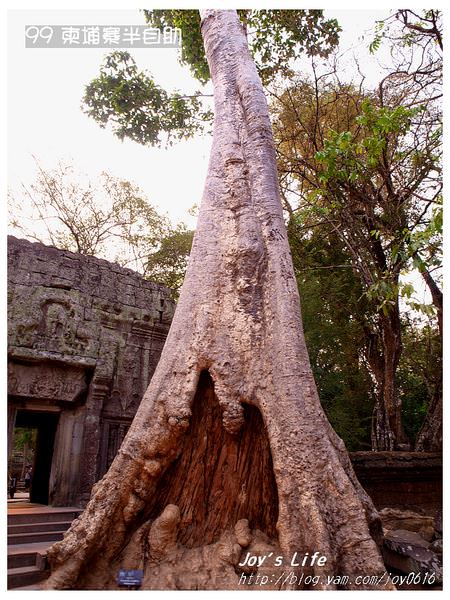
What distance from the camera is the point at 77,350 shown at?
16.3 feet

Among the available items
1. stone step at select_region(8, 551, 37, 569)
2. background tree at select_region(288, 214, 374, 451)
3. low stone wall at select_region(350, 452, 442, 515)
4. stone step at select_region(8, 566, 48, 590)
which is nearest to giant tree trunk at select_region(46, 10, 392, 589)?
stone step at select_region(8, 566, 48, 590)

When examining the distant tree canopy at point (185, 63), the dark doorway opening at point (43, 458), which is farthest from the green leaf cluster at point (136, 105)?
the dark doorway opening at point (43, 458)

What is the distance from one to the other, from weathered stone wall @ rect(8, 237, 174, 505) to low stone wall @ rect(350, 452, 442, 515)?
264 cm

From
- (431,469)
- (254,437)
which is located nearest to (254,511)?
(254,437)

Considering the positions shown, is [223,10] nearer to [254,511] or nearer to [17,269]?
[17,269]

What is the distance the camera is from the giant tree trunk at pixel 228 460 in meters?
2.14

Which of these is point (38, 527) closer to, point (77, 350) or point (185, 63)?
point (77, 350)

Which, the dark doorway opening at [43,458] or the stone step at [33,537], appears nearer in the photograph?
the stone step at [33,537]

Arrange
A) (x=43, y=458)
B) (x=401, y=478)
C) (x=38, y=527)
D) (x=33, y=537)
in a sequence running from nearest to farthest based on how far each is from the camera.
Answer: (x=33, y=537), (x=38, y=527), (x=401, y=478), (x=43, y=458)

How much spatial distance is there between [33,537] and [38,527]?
21cm

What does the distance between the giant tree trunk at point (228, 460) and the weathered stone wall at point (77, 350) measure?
8.49 ft

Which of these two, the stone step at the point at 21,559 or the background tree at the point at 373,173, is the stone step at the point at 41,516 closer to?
the stone step at the point at 21,559

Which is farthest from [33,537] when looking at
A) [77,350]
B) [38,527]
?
[77,350]

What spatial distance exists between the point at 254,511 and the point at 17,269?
3.64m
